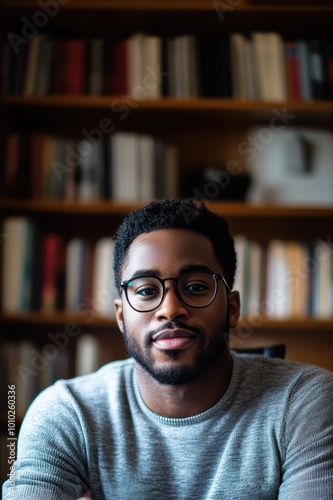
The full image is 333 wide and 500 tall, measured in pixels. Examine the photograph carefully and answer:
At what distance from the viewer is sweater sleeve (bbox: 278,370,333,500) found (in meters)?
1.00

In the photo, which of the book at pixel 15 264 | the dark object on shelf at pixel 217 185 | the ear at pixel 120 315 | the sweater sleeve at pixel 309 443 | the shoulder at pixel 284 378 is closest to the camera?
the sweater sleeve at pixel 309 443

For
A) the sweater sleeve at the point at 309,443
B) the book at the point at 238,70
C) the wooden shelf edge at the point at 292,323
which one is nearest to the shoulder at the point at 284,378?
the sweater sleeve at the point at 309,443

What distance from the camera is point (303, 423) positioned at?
1064 millimetres

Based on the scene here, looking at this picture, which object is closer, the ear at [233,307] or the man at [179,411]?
the man at [179,411]

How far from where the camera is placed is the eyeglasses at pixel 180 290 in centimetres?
112

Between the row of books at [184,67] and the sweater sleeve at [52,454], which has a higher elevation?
the row of books at [184,67]

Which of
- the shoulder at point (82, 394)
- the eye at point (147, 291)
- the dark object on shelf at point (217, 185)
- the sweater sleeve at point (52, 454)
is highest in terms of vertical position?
the dark object on shelf at point (217, 185)

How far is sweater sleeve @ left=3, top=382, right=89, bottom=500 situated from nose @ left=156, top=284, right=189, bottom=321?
0.25 meters

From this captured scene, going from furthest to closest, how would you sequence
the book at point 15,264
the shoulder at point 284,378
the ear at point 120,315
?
the book at point 15,264
the ear at point 120,315
the shoulder at point 284,378

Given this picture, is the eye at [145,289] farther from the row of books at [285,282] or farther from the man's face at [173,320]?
the row of books at [285,282]

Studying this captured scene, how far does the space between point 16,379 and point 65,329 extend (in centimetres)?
27

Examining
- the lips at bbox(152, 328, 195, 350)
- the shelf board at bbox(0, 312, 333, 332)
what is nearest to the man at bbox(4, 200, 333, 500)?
the lips at bbox(152, 328, 195, 350)

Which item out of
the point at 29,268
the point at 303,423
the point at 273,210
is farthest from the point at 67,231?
the point at 303,423

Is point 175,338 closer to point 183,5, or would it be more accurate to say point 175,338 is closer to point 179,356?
point 179,356
